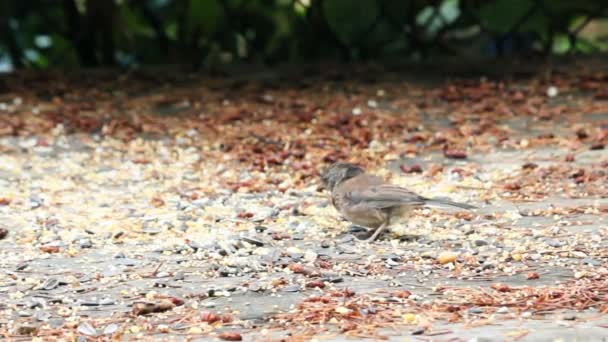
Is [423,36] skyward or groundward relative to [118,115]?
skyward

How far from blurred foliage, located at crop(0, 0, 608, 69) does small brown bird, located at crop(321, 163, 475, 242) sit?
3.50 m

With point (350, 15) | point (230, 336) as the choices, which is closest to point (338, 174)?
point (230, 336)

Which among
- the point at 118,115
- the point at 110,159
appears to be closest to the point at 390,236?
the point at 110,159

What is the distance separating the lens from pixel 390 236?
16.0ft

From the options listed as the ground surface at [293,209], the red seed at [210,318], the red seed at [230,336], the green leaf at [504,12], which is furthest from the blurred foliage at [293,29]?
the red seed at [230,336]

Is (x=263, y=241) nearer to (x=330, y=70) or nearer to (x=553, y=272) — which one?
(x=553, y=272)

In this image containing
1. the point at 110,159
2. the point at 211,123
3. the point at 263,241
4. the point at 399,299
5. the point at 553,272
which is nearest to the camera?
the point at 399,299

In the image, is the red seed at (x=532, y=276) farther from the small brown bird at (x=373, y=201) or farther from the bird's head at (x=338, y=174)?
the bird's head at (x=338, y=174)

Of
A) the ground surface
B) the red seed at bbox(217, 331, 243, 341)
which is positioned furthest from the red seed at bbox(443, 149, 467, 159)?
the red seed at bbox(217, 331, 243, 341)

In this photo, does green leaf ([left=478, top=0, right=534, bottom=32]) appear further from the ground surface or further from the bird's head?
the bird's head

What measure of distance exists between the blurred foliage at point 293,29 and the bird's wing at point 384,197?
3573mm

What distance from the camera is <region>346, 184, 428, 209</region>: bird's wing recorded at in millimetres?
4754

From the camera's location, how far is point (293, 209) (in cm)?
536

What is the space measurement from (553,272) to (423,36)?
4.51 m
